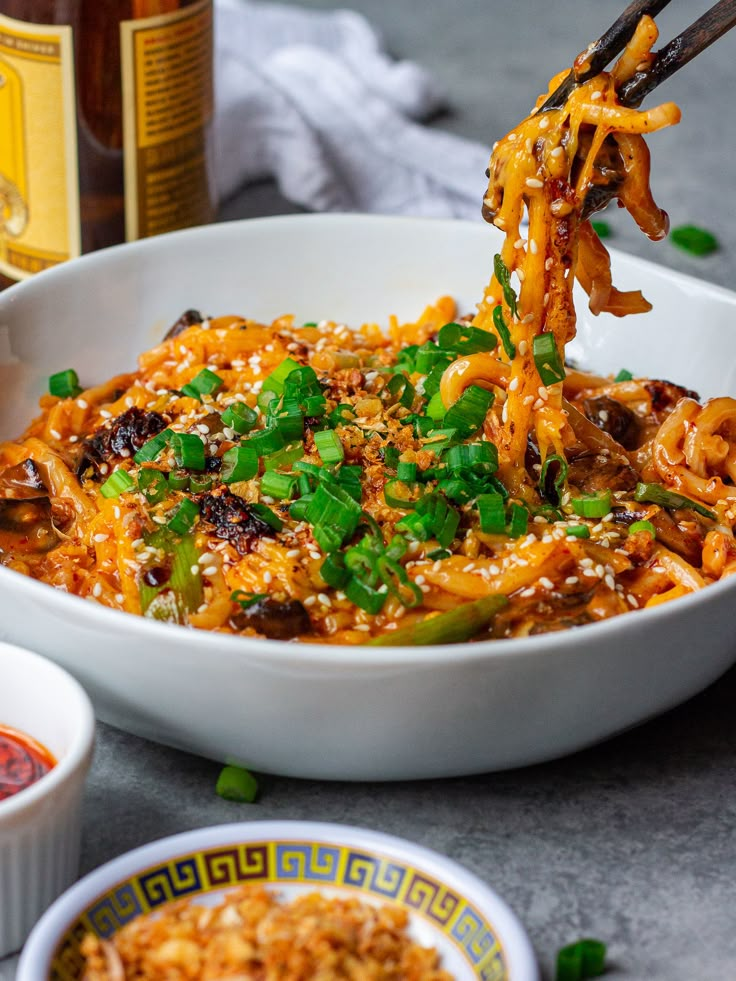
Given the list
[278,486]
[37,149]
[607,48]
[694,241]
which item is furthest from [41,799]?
[694,241]

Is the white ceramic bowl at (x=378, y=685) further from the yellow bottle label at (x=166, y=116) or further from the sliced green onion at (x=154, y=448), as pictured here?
the yellow bottle label at (x=166, y=116)

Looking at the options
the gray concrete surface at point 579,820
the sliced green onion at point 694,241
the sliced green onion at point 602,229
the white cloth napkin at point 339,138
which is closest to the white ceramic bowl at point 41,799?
the gray concrete surface at point 579,820

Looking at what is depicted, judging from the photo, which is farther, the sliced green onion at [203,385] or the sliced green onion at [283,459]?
the sliced green onion at [203,385]

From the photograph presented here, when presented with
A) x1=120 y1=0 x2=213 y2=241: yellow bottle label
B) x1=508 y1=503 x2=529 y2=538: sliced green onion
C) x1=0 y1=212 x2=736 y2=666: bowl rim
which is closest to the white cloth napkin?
x1=120 y1=0 x2=213 y2=241: yellow bottle label

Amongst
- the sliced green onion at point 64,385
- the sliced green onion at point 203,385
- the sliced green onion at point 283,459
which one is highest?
the sliced green onion at point 283,459

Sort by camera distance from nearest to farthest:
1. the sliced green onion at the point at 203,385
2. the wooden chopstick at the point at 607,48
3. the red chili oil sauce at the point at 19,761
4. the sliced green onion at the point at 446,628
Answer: the red chili oil sauce at the point at 19,761, the sliced green onion at the point at 446,628, the wooden chopstick at the point at 607,48, the sliced green onion at the point at 203,385

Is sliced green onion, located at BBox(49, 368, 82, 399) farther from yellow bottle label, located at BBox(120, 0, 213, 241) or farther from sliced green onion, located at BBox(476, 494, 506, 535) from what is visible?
sliced green onion, located at BBox(476, 494, 506, 535)

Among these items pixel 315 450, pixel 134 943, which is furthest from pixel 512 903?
pixel 315 450

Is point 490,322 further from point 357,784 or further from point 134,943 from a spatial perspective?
point 134,943
